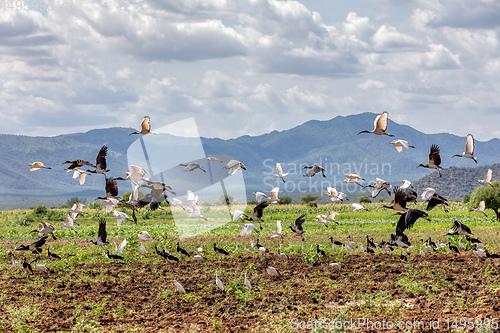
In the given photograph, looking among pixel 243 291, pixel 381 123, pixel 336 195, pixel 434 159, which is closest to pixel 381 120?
pixel 381 123

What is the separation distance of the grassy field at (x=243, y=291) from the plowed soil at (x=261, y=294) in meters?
0.02

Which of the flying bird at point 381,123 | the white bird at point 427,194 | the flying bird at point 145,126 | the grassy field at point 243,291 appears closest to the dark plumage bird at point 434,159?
the white bird at point 427,194

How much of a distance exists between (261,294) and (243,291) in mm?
480

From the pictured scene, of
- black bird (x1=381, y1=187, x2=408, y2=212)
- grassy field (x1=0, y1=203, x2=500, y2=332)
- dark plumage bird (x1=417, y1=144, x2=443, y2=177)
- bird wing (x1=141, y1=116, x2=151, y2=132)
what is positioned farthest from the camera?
bird wing (x1=141, y1=116, x2=151, y2=132)

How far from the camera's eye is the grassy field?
11.0m

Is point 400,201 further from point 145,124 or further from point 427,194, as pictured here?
point 145,124

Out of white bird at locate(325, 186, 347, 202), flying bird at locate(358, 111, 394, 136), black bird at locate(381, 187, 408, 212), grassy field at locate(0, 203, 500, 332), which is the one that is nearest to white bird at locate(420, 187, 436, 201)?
black bird at locate(381, 187, 408, 212)

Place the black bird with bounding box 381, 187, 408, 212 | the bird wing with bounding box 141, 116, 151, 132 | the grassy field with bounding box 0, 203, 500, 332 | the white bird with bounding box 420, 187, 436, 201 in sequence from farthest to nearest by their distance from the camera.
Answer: the bird wing with bounding box 141, 116, 151, 132 < the grassy field with bounding box 0, 203, 500, 332 < the white bird with bounding box 420, 187, 436, 201 < the black bird with bounding box 381, 187, 408, 212

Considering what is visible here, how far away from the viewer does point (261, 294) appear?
1281 centimetres

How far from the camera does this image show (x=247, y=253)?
1808 centimetres

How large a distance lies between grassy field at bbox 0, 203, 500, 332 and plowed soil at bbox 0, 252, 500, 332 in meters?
0.02

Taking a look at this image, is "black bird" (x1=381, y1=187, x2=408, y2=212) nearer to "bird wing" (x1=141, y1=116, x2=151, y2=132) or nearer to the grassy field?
the grassy field

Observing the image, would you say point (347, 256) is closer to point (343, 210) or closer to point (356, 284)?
point (356, 284)

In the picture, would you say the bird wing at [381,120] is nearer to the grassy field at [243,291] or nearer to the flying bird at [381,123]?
the flying bird at [381,123]
